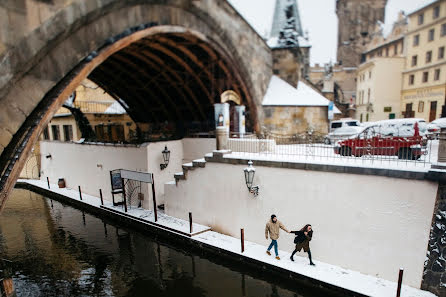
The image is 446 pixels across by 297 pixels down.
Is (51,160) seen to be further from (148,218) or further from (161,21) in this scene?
(161,21)

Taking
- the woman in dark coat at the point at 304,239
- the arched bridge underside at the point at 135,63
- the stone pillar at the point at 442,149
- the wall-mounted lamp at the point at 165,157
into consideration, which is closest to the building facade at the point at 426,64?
the arched bridge underside at the point at 135,63

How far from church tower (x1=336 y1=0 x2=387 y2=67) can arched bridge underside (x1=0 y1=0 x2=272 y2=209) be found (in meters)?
37.2

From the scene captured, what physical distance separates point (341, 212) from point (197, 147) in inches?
378

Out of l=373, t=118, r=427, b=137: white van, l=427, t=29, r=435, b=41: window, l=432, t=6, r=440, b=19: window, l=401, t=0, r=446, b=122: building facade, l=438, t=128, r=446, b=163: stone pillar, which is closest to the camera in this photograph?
l=438, t=128, r=446, b=163: stone pillar

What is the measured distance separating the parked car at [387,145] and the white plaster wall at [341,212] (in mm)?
1500

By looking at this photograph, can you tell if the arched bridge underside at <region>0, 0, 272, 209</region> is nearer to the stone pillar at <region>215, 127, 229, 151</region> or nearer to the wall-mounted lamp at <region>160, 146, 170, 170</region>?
the stone pillar at <region>215, 127, 229, 151</region>

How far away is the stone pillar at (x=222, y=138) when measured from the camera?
11.7 meters

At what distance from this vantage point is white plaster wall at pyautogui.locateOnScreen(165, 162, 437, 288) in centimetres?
768

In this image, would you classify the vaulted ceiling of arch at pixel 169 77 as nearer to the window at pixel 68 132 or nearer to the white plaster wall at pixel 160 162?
the white plaster wall at pixel 160 162

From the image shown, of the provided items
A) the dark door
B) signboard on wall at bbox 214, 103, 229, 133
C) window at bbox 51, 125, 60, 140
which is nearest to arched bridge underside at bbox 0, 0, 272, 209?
signboard on wall at bbox 214, 103, 229, 133

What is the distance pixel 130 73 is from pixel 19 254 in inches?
534

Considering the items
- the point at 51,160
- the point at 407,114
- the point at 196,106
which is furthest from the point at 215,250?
the point at 407,114

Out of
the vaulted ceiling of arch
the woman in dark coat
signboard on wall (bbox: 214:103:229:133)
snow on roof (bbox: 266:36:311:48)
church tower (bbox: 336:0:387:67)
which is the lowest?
the woman in dark coat

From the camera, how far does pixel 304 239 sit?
8977mm
